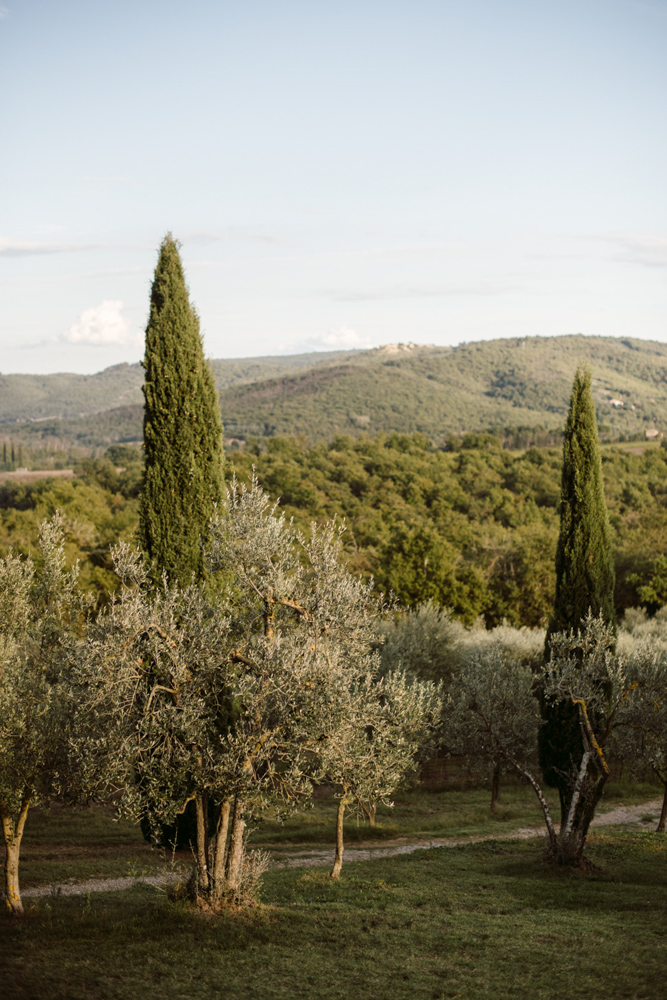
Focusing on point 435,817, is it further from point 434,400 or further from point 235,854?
point 434,400

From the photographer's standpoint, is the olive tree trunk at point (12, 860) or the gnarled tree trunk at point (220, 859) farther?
the olive tree trunk at point (12, 860)

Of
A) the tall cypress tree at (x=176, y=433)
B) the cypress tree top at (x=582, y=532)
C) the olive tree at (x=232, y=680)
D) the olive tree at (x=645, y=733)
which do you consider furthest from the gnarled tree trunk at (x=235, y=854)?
the olive tree at (x=645, y=733)

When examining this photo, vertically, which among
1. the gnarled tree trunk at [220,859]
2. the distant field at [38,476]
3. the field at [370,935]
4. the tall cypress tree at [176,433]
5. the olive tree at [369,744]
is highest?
the tall cypress tree at [176,433]

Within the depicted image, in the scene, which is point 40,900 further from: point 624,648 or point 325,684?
point 624,648

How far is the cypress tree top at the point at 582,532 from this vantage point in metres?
17.6

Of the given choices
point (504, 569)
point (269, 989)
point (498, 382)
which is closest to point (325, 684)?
point (269, 989)

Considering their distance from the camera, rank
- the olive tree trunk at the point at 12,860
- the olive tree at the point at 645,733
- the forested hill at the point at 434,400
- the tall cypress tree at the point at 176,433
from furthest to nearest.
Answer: the forested hill at the point at 434,400 < the olive tree at the point at 645,733 < the tall cypress tree at the point at 176,433 < the olive tree trunk at the point at 12,860

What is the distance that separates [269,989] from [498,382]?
184 metres

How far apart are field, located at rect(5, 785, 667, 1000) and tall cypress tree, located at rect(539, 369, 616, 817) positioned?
127 inches

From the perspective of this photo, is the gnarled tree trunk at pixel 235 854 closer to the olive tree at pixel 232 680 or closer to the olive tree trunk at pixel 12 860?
the olive tree at pixel 232 680

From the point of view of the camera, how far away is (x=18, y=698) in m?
10.1

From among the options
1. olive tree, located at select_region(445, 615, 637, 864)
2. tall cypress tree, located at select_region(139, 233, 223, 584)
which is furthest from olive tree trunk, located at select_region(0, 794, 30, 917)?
olive tree, located at select_region(445, 615, 637, 864)

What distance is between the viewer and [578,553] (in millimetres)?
17828

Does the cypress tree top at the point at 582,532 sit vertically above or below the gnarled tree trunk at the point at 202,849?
above
